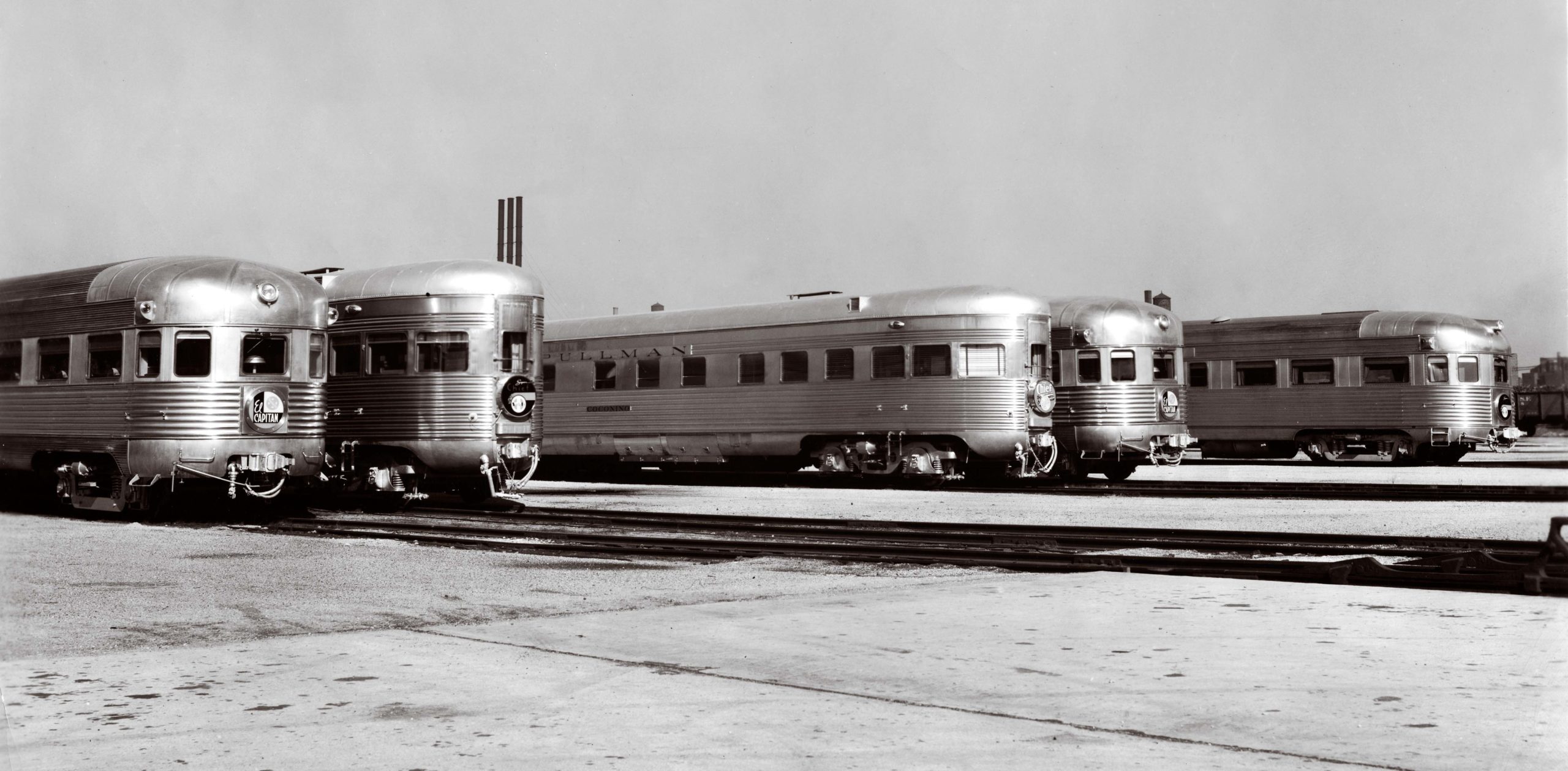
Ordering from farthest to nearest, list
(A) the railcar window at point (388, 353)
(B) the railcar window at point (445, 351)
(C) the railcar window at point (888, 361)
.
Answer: (C) the railcar window at point (888, 361), (A) the railcar window at point (388, 353), (B) the railcar window at point (445, 351)

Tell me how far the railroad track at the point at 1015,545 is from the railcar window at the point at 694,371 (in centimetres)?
849

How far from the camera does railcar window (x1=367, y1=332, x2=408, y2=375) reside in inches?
804

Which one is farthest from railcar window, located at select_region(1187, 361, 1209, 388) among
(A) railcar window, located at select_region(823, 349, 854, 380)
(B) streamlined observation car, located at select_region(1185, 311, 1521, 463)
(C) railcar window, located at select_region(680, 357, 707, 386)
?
(C) railcar window, located at select_region(680, 357, 707, 386)

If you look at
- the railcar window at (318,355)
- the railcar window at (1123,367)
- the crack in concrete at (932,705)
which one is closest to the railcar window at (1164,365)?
the railcar window at (1123,367)

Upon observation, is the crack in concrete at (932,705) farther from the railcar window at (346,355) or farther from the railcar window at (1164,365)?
the railcar window at (1164,365)

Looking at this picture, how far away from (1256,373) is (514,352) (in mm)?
17843

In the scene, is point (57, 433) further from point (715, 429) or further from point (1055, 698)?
point (1055, 698)

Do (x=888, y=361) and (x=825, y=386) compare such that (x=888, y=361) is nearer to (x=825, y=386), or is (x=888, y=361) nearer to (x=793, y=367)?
(x=825, y=386)

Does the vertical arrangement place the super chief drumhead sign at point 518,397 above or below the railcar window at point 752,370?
below

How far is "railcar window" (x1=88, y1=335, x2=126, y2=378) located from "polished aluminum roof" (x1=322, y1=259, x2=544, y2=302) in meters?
3.27

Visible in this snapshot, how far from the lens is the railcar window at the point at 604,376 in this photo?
29.1m

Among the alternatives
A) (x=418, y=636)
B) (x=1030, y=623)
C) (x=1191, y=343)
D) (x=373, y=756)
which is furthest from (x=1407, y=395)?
(x=373, y=756)

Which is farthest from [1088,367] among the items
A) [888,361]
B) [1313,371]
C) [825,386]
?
[1313,371]

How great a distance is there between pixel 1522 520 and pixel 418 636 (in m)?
14.0
